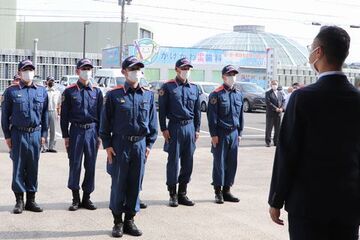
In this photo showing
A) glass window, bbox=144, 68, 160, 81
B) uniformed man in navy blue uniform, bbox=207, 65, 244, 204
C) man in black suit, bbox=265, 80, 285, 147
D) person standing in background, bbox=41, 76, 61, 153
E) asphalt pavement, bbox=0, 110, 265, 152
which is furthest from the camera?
glass window, bbox=144, 68, 160, 81

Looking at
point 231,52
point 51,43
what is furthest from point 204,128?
point 51,43

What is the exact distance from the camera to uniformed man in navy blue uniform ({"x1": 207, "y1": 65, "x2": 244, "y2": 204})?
8.20m

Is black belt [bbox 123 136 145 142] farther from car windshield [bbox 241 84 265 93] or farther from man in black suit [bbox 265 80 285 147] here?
car windshield [bbox 241 84 265 93]

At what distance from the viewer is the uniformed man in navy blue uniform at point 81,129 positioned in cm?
749

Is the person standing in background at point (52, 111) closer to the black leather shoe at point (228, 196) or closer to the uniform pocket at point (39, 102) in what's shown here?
the uniform pocket at point (39, 102)

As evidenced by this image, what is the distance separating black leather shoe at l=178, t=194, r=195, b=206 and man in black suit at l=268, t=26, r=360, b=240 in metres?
4.63

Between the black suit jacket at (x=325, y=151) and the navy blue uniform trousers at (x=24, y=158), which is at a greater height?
the black suit jacket at (x=325, y=151)

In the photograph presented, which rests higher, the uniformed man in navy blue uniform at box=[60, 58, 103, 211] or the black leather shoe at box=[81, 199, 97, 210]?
the uniformed man in navy blue uniform at box=[60, 58, 103, 211]

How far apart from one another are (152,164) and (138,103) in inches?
219

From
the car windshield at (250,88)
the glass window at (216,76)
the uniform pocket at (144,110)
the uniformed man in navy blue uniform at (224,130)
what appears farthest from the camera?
the glass window at (216,76)

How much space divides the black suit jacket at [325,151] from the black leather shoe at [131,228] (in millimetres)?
3246

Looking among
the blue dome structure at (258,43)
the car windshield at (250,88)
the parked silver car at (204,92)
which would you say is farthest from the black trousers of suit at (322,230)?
the blue dome structure at (258,43)

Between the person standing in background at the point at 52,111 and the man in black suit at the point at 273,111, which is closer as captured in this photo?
the person standing in background at the point at 52,111

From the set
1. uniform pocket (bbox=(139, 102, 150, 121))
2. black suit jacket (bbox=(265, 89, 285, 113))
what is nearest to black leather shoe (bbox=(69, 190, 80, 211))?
uniform pocket (bbox=(139, 102, 150, 121))
